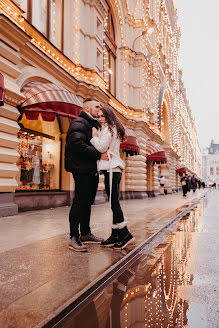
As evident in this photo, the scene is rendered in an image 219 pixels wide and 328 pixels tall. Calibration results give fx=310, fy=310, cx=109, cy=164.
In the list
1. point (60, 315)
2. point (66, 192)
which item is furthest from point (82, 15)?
point (60, 315)

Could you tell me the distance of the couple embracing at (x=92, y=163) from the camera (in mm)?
3975

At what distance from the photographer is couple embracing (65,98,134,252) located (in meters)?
3.97

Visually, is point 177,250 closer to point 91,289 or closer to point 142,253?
point 142,253

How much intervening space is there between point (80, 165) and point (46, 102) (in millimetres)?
5557

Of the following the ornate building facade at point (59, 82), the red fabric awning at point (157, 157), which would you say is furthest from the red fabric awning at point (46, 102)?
the red fabric awning at point (157, 157)

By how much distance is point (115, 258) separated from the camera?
3568mm

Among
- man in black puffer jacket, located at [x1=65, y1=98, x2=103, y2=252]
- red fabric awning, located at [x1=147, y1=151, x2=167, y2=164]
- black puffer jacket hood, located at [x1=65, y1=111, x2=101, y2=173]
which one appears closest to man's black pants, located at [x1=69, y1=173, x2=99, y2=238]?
man in black puffer jacket, located at [x1=65, y1=98, x2=103, y2=252]

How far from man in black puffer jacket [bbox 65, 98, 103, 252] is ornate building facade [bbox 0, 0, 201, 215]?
3.41 m

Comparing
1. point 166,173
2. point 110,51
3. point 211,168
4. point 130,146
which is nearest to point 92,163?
point 130,146

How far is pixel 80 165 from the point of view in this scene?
4.03m

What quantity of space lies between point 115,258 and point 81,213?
A: 32.3 inches

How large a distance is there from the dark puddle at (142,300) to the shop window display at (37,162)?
756cm

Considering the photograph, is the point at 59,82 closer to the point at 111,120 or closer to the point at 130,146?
the point at 130,146

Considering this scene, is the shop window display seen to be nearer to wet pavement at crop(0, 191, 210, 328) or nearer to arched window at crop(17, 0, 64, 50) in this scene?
arched window at crop(17, 0, 64, 50)
